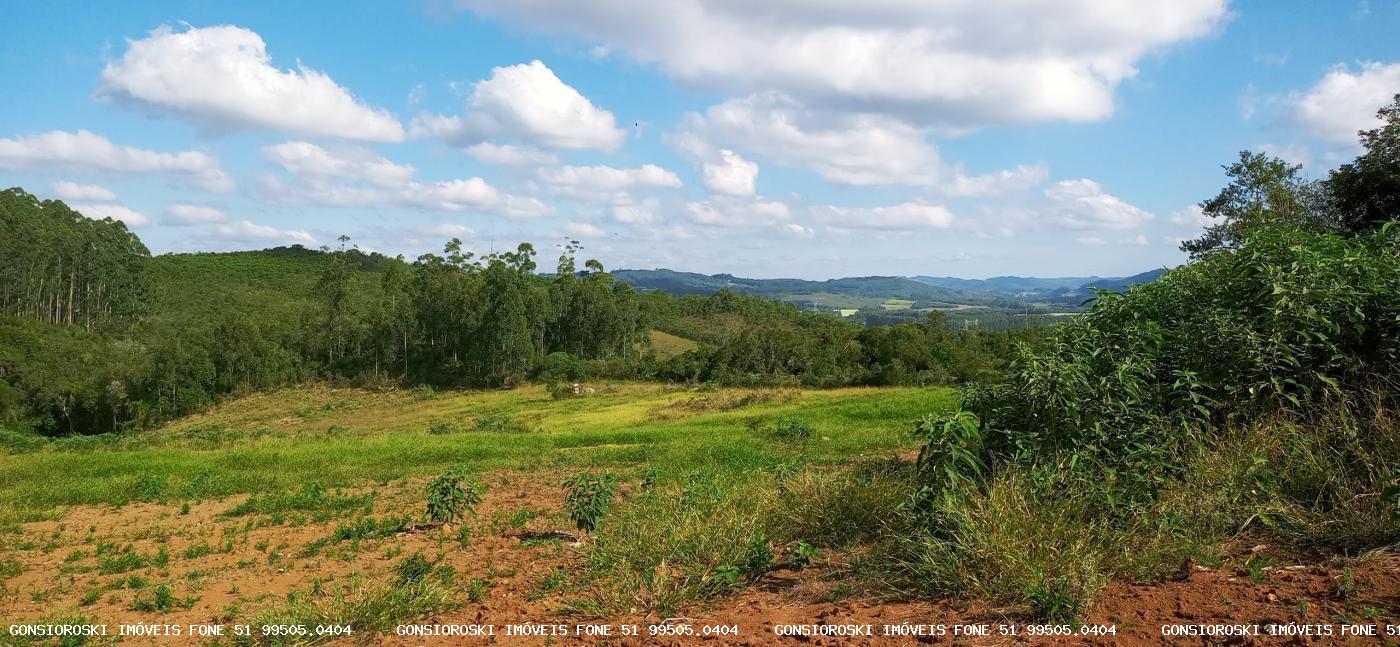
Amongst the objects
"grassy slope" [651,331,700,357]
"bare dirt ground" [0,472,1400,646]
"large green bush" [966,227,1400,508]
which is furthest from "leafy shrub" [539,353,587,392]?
"large green bush" [966,227,1400,508]

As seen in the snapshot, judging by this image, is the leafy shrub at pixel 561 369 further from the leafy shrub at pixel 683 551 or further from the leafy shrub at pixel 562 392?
the leafy shrub at pixel 683 551

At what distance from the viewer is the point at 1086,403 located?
17.6ft

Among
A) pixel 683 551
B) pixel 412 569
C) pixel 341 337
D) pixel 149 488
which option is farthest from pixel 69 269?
pixel 683 551

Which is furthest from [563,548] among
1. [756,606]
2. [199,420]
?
[199,420]

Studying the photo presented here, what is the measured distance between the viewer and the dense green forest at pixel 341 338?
1911 inches

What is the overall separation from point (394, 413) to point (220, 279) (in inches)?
2660

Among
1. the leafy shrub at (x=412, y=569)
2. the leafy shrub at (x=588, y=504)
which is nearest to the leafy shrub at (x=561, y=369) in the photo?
the leafy shrub at (x=588, y=504)

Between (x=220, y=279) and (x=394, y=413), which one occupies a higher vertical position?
(x=220, y=279)

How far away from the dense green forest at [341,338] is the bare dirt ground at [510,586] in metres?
37.4

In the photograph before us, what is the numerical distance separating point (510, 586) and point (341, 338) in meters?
67.8

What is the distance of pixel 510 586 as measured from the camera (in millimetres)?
5578

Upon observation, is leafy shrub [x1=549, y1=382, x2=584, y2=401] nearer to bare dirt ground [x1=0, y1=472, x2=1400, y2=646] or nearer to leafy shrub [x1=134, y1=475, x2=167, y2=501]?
leafy shrub [x1=134, y1=475, x2=167, y2=501]

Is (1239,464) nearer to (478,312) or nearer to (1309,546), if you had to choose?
(1309,546)

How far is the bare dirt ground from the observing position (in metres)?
3.59
